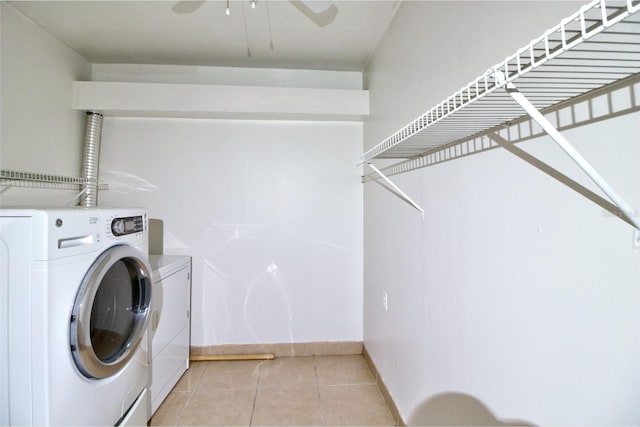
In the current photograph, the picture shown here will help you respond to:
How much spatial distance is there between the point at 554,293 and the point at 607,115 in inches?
16.9

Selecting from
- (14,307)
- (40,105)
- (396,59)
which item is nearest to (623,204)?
(396,59)

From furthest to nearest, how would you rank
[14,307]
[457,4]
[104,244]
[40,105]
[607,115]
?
[40,105], [104,244], [457,4], [14,307], [607,115]

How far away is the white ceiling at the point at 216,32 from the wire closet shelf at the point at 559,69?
1459mm

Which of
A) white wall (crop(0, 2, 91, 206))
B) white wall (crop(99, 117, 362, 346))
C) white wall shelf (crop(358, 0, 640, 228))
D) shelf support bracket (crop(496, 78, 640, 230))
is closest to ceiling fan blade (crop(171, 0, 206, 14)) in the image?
white wall (crop(99, 117, 362, 346))

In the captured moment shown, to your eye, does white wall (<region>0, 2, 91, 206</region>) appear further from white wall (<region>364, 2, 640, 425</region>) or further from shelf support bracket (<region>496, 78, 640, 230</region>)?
shelf support bracket (<region>496, 78, 640, 230</region>)

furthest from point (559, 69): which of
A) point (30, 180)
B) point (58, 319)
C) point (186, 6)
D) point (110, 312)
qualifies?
point (30, 180)

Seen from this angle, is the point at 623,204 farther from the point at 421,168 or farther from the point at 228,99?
the point at 228,99

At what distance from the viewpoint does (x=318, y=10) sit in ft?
6.19

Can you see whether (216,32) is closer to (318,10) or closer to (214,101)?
(214,101)

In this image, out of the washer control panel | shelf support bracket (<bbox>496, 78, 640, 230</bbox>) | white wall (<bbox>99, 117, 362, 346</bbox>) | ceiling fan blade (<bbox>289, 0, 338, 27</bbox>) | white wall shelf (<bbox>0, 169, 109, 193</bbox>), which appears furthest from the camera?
white wall (<bbox>99, 117, 362, 346</bbox>)

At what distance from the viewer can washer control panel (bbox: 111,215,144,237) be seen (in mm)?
1442

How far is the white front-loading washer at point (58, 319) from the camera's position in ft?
3.53

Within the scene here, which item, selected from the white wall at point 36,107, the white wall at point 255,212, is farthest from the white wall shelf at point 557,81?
the white wall at point 36,107

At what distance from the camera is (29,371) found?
108 centimetres
